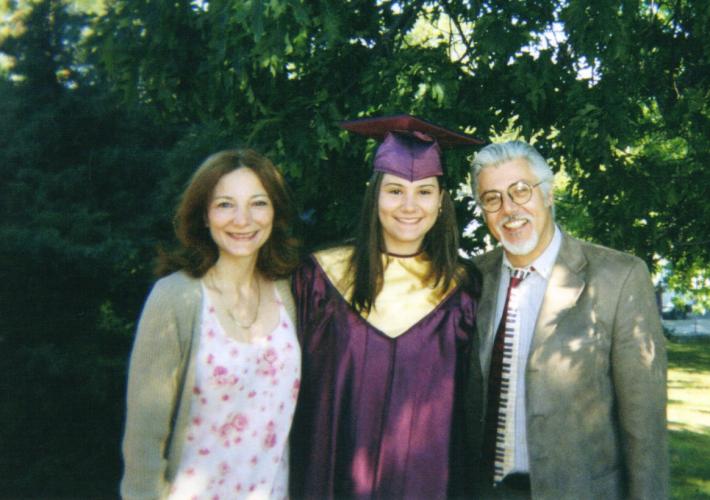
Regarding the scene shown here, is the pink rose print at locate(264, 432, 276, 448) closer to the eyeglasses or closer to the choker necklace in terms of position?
the choker necklace

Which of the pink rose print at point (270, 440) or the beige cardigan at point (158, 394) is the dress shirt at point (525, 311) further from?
the beige cardigan at point (158, 394)

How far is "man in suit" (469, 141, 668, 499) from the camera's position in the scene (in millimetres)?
2750

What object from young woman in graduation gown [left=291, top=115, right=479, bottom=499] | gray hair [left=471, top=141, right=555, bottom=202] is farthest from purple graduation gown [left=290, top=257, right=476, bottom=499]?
gray hair [left=471, top=141, right=555, bottom=202]

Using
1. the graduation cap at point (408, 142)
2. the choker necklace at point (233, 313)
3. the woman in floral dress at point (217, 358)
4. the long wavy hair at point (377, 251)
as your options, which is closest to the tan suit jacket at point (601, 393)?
the long wavy hair at point (377, 251)

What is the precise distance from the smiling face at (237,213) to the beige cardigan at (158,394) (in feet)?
1.01

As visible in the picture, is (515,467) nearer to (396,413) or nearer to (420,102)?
(396,413)

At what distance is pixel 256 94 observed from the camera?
3783 millimetres

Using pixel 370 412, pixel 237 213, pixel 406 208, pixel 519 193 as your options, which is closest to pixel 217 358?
pixel 237 213

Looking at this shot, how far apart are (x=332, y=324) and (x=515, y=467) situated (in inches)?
34.1

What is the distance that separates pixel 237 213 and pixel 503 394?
1.20 metres

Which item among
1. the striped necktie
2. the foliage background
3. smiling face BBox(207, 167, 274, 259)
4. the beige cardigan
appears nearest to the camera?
the beige cardigan

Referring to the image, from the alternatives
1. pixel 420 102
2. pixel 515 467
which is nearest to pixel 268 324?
pixel 515 467

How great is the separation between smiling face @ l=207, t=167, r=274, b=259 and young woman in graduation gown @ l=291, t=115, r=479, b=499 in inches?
13.7

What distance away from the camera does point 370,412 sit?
2959mm
